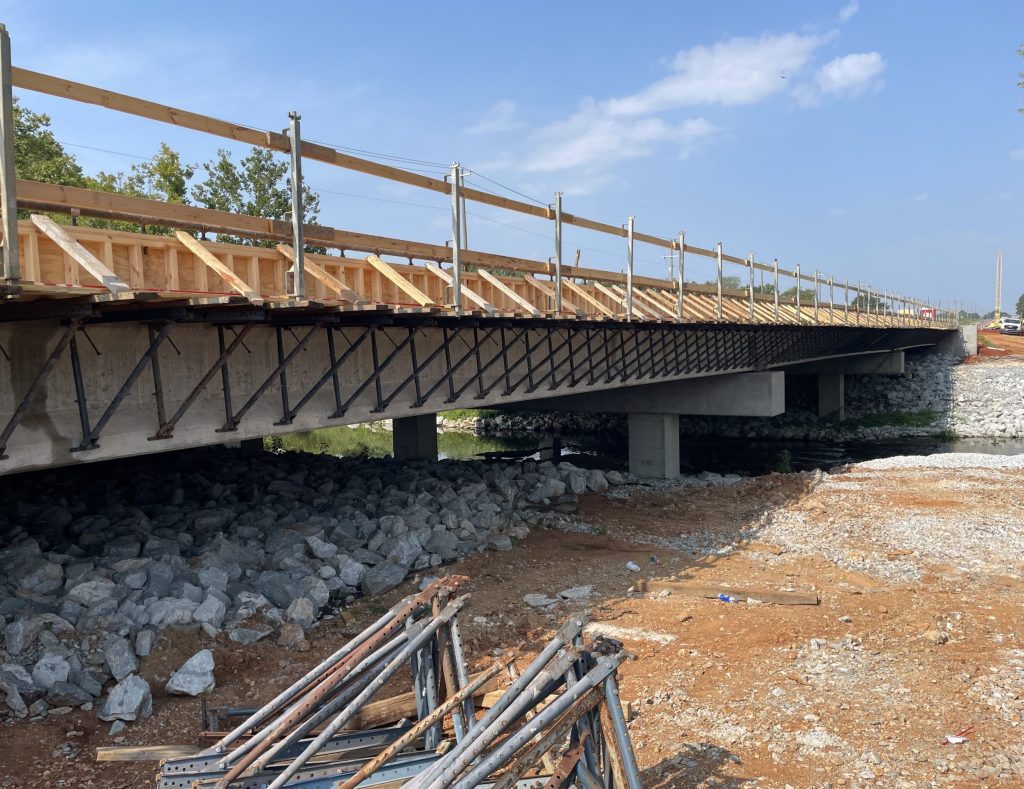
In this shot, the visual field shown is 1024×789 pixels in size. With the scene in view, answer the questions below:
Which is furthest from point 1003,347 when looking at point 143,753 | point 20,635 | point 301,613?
point 143,753

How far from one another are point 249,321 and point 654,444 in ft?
57.7

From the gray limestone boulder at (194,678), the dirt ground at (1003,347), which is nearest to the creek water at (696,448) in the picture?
the dirt ground at (1003,347)

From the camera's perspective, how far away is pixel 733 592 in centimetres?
1091

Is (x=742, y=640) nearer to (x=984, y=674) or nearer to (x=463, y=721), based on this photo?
(x=984, y=674)

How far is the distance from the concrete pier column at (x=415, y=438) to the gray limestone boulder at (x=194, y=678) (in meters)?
13.9

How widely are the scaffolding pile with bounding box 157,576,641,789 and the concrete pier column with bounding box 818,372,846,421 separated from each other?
41.5 metres

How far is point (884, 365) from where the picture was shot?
4603 centimetres

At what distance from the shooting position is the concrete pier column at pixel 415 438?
71.8ft

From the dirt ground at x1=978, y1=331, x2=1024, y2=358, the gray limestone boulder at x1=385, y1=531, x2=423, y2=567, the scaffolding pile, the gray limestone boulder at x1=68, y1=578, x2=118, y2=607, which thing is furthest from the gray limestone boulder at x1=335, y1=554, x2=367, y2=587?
the dirt ground at x1=978, y1=331, x2=1024, y2=358

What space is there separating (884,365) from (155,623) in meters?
46.4

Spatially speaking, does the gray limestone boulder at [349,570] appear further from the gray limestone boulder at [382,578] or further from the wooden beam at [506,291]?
the wooden beam at [506,291]

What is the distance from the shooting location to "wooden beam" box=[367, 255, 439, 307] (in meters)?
Result: 11.2

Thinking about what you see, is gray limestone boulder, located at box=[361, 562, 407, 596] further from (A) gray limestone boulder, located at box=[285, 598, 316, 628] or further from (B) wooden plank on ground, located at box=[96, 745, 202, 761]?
(B) wooden plank on ground, located at box=[96, 745, 202, 761]

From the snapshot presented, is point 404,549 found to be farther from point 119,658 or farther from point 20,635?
point 20,635
